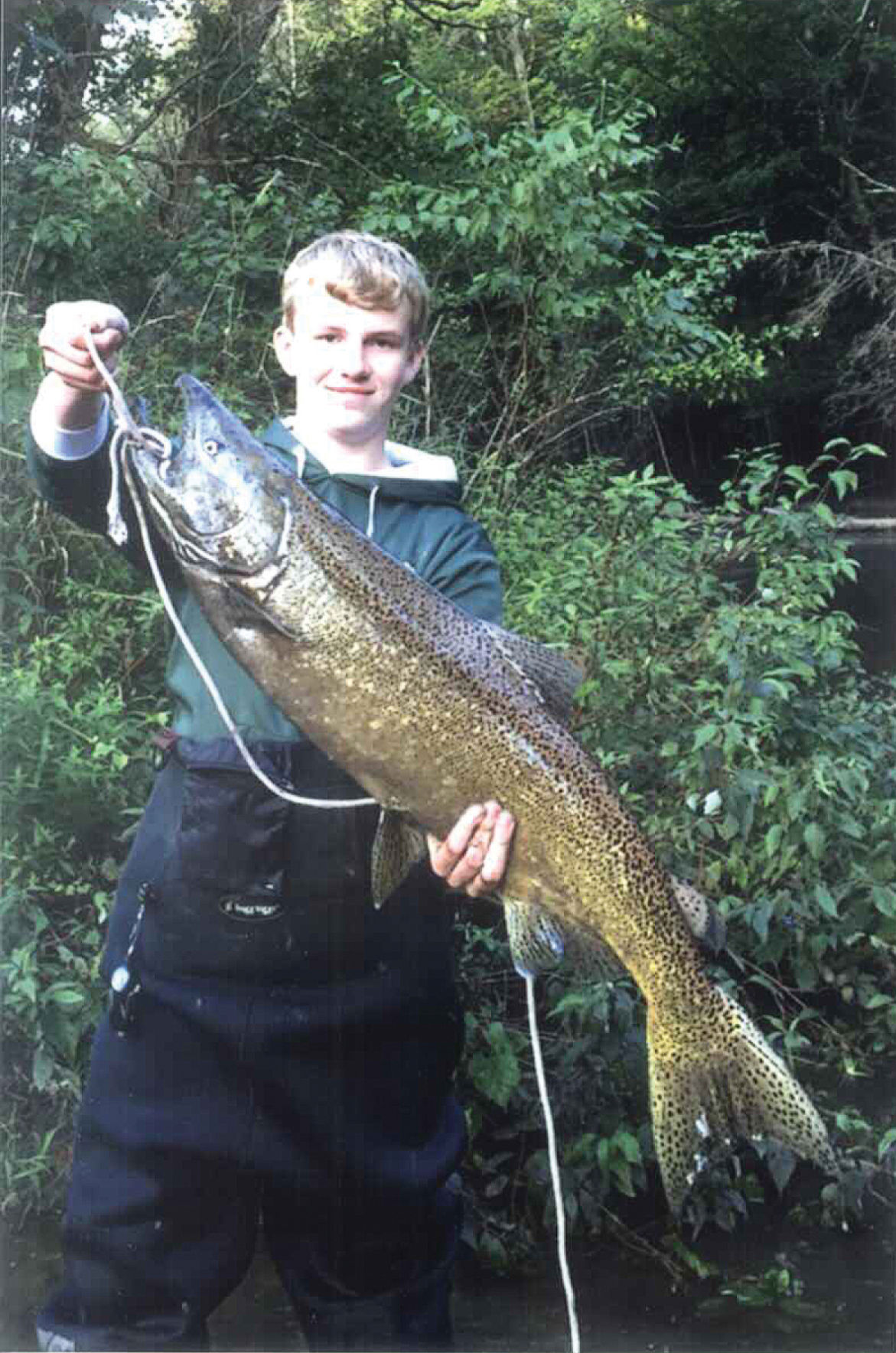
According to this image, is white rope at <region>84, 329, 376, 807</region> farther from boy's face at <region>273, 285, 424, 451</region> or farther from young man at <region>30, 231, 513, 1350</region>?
boy's face at <region>273, 285, 424, 451</region>

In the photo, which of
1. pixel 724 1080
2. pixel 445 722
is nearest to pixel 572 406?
pixel 445 722

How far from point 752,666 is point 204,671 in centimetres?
164

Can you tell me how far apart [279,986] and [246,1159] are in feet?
0.77

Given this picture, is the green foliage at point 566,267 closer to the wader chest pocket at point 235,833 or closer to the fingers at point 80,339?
the fingers at point 80,339

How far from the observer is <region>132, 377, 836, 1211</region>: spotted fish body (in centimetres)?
176

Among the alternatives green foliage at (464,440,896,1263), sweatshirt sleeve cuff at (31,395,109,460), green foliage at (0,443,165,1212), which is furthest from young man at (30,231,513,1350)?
green foliage at (464,440,896,1263)

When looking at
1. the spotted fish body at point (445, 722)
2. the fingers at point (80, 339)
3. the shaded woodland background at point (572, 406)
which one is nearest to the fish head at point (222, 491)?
the spotted fish body at point (445, 722)

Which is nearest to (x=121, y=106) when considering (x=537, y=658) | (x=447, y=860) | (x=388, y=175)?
(x=388, y=175)

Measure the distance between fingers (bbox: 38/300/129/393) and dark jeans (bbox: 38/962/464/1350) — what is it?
77 centimetres

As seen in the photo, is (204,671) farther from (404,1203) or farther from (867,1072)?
(867,1072)

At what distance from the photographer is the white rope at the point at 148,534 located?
1.79m

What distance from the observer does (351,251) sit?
6.66ft

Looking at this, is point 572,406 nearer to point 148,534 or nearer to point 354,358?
point 354,358

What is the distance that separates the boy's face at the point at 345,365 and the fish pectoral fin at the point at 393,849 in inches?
20.5
